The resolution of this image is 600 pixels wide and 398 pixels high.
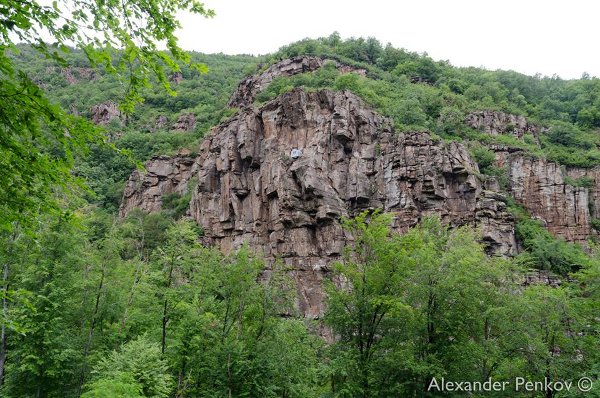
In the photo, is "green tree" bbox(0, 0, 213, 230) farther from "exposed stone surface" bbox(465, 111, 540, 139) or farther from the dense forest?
"exposed stone surface" bbox(465, 111, 540, 139)

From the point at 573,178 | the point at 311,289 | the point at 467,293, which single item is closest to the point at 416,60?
the point at 573,178

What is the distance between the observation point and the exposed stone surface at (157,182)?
58.2 meters

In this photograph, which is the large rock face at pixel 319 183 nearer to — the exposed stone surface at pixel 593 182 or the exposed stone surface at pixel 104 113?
the exposed stone surface at pixel 593 182

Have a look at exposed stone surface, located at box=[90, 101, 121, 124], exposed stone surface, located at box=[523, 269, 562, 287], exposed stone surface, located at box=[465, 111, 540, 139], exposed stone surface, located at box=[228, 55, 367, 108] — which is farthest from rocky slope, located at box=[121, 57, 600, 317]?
exposed stone surface, located at box=[90, 101, 121, 124]

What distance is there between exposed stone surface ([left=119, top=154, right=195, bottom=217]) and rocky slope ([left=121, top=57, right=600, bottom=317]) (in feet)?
28.7

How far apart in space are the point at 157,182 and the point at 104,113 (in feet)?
112

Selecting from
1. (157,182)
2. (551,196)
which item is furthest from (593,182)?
(157,182)

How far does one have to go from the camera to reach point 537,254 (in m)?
39.9

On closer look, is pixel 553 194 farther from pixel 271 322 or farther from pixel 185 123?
pixel 185 123

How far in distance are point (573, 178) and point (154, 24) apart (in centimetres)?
5276

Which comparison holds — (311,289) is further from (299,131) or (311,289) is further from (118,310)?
(118,310)

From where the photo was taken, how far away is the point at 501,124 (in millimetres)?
56719

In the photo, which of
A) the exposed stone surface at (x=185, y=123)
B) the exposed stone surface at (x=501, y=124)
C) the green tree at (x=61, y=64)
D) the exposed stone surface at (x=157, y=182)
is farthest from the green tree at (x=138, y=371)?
the exposed stone surface at (x=185, y=123)

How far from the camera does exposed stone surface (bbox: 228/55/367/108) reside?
222 feet
